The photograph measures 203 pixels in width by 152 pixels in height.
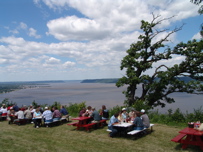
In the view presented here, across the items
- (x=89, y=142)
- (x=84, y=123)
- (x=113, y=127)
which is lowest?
(x=89, y=142)

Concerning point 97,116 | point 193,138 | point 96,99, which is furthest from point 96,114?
point 96,99

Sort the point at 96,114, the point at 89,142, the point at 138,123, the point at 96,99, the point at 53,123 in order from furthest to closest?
the point at 96,99 → the point at 53,123 → the point at 96,114 → the point at 138,123 → the point at 89,142

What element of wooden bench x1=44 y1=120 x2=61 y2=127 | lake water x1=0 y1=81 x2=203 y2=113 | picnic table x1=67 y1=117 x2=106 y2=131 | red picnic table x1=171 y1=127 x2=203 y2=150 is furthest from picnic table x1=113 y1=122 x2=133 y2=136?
lake water x1=0 y1=81 x2=203 y2=113

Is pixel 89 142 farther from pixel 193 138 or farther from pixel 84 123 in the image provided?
pixel 193 138

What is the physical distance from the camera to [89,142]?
6695mm

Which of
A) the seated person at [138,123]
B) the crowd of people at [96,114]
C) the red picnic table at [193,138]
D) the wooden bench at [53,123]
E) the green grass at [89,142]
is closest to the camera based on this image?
the red picnic table at [193,138]

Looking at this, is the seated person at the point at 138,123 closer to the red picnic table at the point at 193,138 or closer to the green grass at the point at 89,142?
the green grass at the point at 89,142

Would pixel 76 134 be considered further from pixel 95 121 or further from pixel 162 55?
pixel 162 55

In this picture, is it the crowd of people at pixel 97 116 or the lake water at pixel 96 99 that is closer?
the crowd of people at pixel 97 116

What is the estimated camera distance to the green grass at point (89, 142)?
584 centimetres

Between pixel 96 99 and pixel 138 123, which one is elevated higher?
pixel 138 123

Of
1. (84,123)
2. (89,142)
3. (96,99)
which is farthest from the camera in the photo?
(96,99)

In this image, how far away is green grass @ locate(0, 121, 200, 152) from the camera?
19.1 feet

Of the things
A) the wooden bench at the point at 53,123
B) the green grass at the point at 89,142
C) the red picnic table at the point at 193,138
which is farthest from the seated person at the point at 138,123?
the wooden bench at the point at 53,123
